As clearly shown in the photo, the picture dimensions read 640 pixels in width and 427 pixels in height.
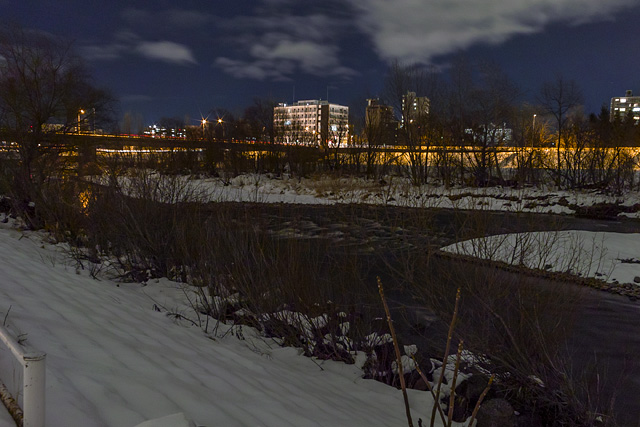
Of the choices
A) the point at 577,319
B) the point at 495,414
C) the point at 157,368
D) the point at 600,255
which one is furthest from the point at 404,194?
the point at 157,368

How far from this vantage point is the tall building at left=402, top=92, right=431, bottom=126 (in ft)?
128

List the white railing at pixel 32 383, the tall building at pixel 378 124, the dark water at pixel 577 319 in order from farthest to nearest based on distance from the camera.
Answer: the tall building at pixel 378 124
the dark water at pixel 577 319
the white railing at pixel 32 383

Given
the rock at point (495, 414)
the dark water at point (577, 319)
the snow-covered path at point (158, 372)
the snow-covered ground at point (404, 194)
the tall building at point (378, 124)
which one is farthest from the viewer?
the tall building at point (378, 124)

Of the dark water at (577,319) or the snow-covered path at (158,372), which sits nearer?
the snow-covered path at (158,372)

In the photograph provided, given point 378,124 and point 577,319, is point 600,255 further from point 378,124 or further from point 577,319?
point 378,124

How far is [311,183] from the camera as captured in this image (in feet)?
131

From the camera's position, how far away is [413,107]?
130 feet

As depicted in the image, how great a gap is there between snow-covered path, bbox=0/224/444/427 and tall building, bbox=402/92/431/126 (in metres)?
33.9

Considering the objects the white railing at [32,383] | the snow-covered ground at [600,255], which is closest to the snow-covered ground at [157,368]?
the white railing at [32,383]

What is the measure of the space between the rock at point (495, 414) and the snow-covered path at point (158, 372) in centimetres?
71

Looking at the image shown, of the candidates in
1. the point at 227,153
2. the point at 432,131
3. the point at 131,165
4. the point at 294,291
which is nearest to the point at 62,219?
the point at 131,165

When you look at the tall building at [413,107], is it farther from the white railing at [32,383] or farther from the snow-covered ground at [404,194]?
the white railing at [32,383]

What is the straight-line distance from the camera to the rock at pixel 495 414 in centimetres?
523

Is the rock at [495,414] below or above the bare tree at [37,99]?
below
